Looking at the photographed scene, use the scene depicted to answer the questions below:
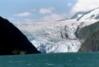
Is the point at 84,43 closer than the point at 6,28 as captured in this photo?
No

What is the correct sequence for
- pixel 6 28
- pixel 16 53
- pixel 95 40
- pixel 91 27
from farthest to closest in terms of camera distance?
pixel 91 27 → pixel 95 40 → pixel 16 53 → pixel 6 28

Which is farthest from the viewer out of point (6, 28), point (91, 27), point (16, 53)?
point (91, 27)

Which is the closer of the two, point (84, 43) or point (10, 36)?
point (10, 36)

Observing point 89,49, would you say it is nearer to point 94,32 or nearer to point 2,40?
point 94,32

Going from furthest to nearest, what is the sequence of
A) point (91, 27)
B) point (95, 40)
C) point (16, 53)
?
point (91, 27)
point (95, 40)
point (16, 53)

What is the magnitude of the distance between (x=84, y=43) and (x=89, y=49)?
431 centimetres

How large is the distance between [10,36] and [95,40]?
66.8 meters

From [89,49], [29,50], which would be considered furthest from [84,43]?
[29,50]

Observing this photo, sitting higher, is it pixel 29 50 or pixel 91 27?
pixel 91 27

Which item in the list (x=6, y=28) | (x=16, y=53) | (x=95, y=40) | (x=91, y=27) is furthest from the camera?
(x=91, y=27)

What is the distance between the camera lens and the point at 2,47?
4321 inches

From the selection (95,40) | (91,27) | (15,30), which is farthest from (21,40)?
(91,27)

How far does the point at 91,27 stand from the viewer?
185625 mm

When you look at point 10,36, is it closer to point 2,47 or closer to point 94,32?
point 2,47
